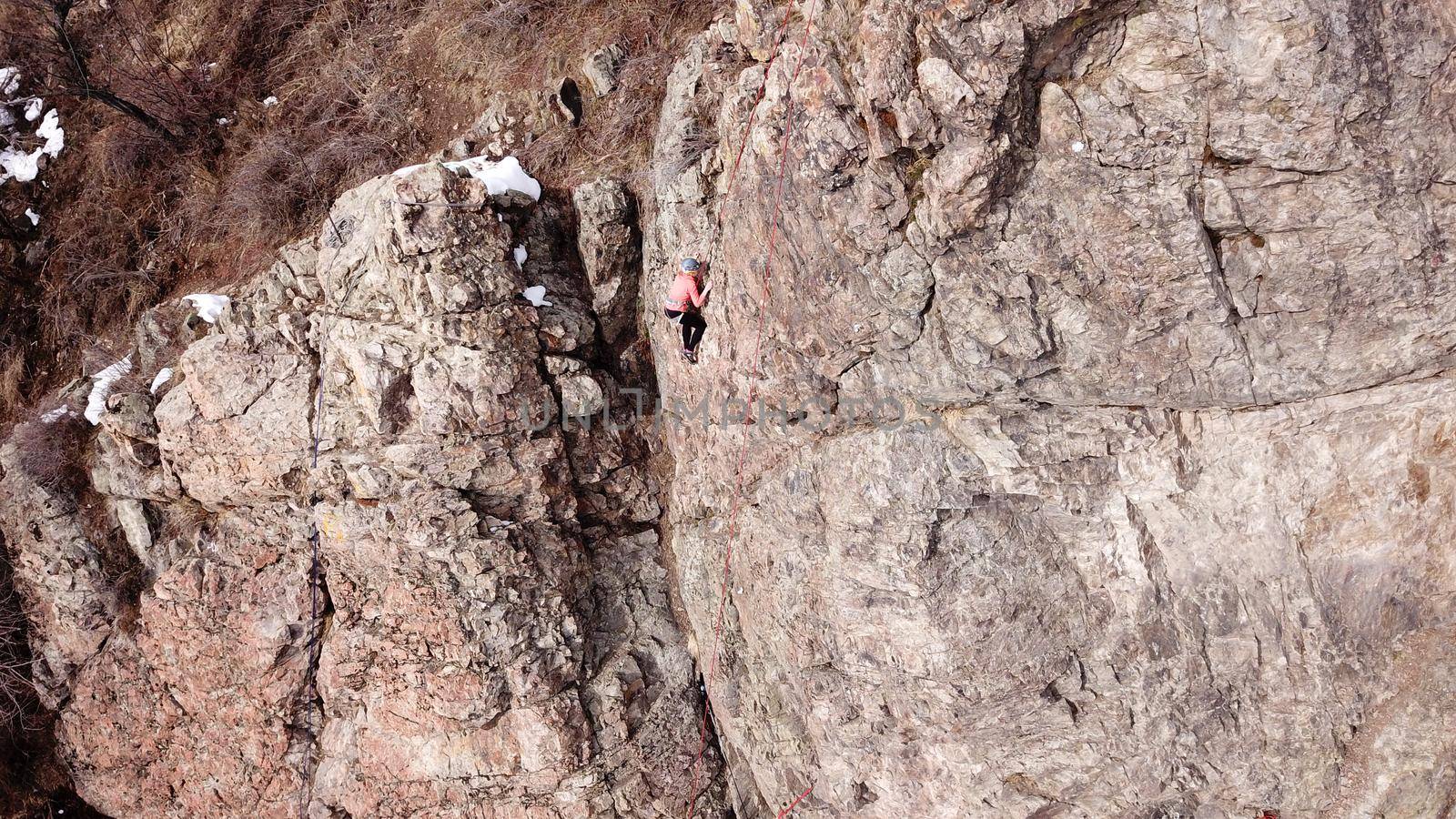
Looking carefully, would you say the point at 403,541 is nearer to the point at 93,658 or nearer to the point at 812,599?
the point at 812,599

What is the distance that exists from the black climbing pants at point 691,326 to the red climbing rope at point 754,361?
0.77 m

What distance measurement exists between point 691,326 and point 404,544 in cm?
370

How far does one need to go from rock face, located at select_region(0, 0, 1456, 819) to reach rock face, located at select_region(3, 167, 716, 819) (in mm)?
50

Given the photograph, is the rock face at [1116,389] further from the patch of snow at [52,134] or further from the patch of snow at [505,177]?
the patch of snow at [52,134]

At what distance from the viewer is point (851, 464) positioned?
22.2 feet

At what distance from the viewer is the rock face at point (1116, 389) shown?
5305mm

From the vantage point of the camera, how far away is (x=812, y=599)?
728cm

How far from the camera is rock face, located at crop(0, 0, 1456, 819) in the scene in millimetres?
5453

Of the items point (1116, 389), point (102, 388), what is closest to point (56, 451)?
point (102, 388)

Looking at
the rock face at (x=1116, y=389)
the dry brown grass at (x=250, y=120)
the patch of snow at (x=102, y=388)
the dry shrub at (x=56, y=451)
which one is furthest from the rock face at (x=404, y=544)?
the rock face at (x=1116, y=389)

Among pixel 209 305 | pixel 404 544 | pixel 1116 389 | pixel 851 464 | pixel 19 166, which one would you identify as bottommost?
pixel 404 544

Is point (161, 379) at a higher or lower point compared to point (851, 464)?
higher

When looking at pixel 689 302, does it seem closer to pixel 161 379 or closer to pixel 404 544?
pixel 404 544

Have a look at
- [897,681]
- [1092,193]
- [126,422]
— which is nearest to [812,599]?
[897,681]
